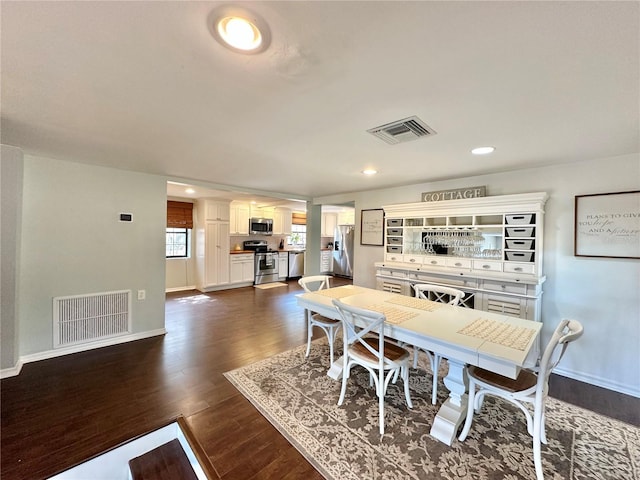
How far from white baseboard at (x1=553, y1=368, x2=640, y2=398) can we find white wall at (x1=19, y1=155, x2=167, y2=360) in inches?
190

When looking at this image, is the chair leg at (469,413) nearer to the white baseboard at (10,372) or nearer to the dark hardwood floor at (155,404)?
the dark hardwood floor at (155,404)

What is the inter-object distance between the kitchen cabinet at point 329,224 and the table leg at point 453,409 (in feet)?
23.3

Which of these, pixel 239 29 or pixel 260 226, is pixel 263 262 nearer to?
pixel 260 226

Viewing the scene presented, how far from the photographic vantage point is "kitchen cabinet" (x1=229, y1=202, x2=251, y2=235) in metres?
6.61

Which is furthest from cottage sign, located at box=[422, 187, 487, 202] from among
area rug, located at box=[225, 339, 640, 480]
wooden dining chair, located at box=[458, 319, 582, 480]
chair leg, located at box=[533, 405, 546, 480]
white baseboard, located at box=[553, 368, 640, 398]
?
chair leg, located at box=[533, 405, 546, 480]

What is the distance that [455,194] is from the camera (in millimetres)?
3289

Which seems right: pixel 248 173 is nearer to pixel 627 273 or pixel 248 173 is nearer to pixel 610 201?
pixel 610 201

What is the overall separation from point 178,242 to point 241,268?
5.42ft

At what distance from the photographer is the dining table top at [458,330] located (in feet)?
4.94

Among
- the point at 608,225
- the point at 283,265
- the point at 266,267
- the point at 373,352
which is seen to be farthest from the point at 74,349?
the point at 608,225

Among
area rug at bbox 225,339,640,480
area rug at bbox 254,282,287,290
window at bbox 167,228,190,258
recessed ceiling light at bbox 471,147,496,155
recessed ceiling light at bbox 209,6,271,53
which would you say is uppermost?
recessed ceiling light at bbox 471,147,496,155

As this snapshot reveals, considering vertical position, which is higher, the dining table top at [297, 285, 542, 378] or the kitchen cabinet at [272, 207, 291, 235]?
the kitchen cabinet at [272, 207, 291, 235]

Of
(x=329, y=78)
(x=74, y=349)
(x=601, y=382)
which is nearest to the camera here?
(x=329, y=78)

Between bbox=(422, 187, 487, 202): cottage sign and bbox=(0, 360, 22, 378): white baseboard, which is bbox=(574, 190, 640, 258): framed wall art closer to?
bbox=(422, 187, 487, 202): cottage sign
